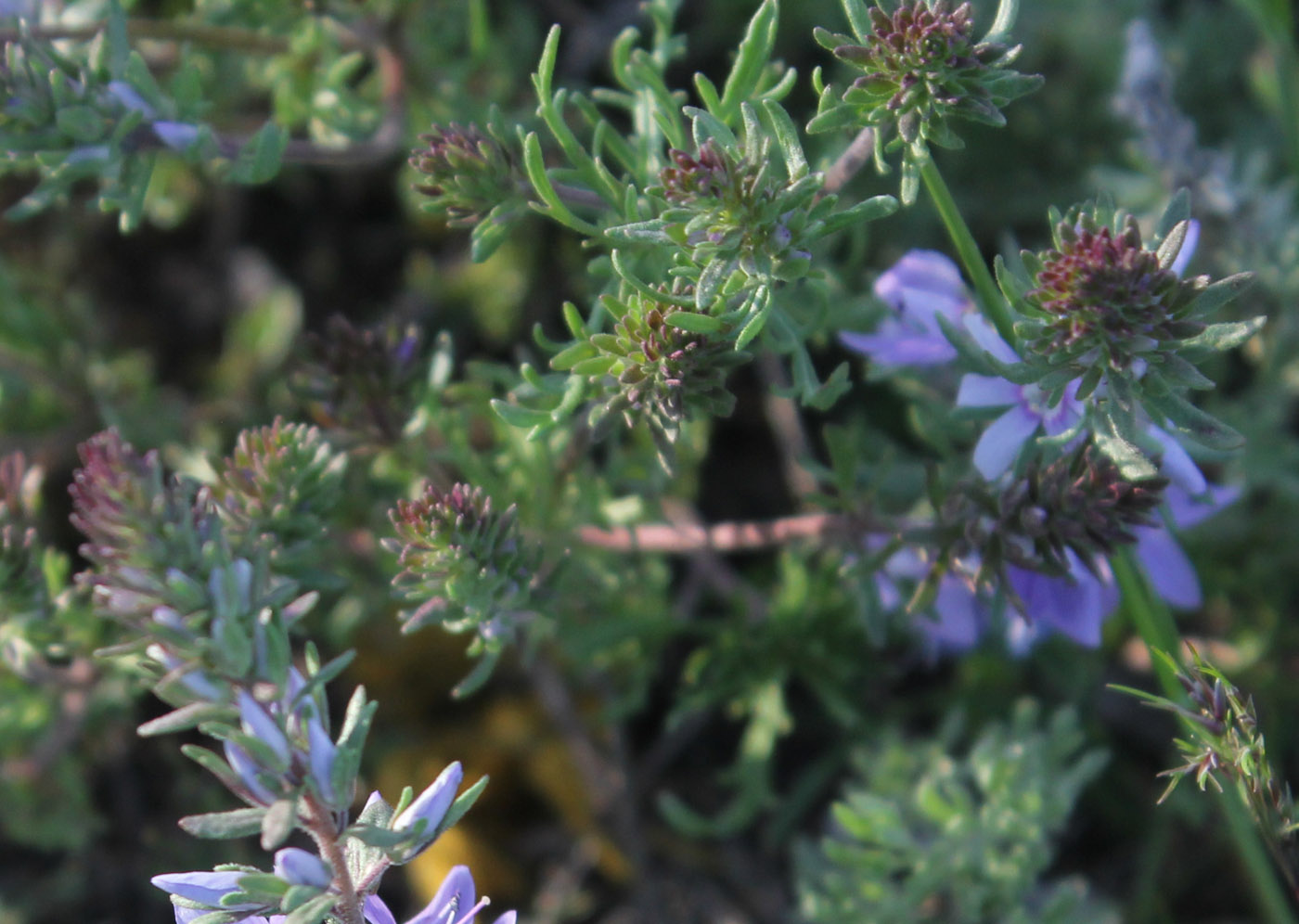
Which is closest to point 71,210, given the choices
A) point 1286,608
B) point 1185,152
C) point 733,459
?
point 733,459

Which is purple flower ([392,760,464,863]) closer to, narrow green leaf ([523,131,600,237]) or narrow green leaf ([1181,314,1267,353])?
narrow green leaf ([523,131,600,237])

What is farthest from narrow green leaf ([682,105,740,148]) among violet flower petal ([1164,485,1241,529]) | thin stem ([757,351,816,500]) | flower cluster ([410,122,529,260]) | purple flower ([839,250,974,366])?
thin stem ([757,351,816,500])

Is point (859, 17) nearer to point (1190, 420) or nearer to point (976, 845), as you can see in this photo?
point (1190, 420)

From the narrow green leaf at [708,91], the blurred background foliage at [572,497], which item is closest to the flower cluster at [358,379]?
the blurred background foliage at [572,497]

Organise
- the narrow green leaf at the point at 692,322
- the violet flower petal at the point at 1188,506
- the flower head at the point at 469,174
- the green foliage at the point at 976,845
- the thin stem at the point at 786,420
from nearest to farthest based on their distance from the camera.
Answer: the narrow green leaf at the point at 692,322
the flower head at the point at 469,174
the violet flower petal at the point at 1188,506
the green foliage at the point at 976,845
the thin stem at the point at 786,420

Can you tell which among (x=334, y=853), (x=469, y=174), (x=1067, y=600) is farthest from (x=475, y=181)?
(x=1067, y=600)

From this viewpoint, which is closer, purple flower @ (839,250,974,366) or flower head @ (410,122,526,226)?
flower head @ (410,122,526,226)

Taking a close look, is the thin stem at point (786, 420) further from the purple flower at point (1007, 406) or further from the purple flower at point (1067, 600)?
the purple flower at point (1007, 406)
